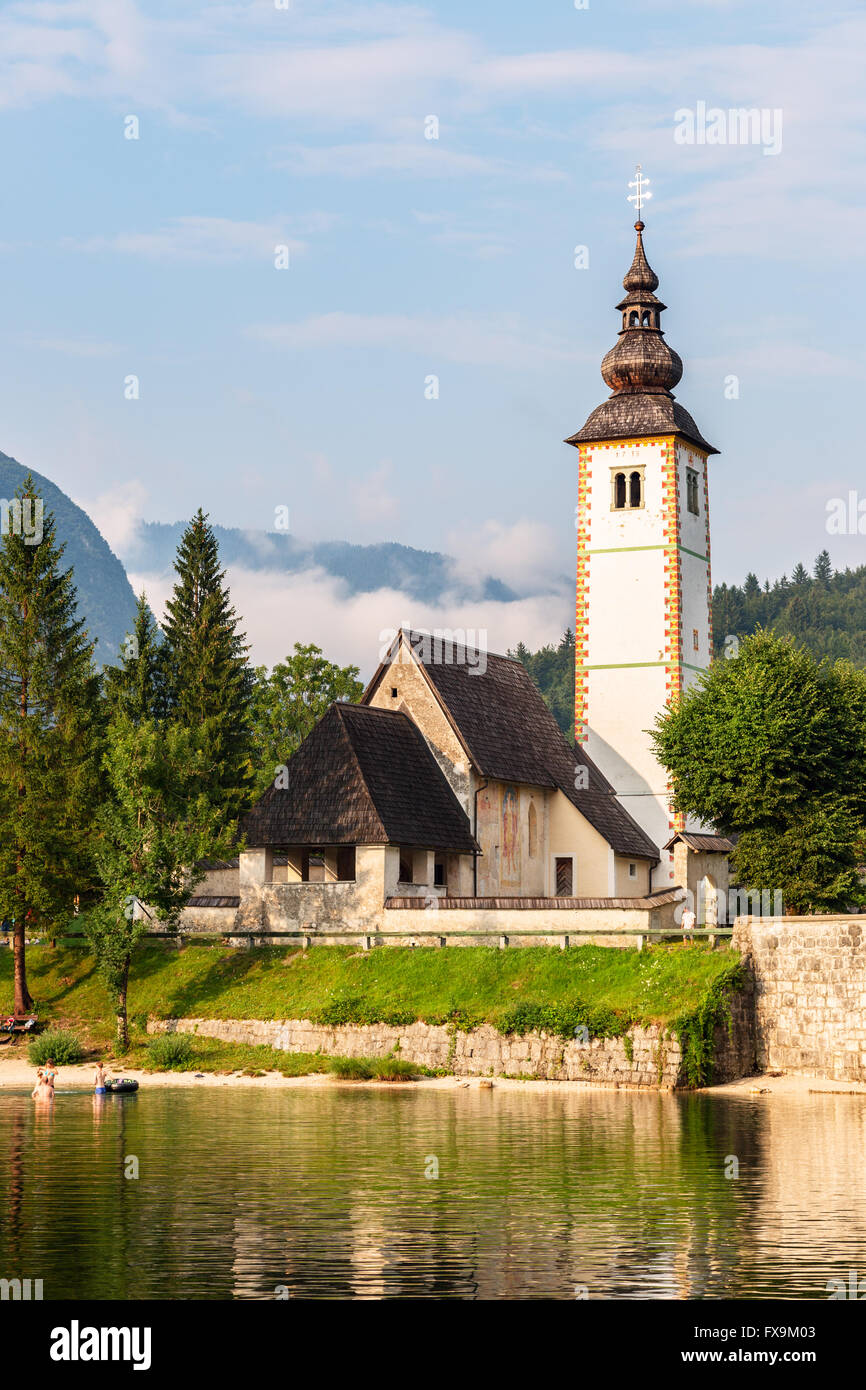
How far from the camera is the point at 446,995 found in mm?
45156

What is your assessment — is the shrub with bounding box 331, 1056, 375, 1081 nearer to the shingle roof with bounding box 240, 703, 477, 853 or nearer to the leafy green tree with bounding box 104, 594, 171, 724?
the shingle roof with bounding box 240, 703, 477, 853

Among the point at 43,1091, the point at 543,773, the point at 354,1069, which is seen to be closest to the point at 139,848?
the point at 354,1069

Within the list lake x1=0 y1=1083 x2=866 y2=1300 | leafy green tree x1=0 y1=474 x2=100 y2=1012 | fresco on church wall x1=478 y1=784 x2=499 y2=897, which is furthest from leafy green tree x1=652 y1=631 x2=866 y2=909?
leafy green tree x1=0 y1=474 x2=100 y2=1012

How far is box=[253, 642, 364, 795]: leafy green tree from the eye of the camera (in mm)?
83875

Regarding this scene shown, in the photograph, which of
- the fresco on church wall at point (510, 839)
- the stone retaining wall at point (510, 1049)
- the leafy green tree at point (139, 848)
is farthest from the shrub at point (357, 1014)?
the fresco on church wall at point (510, 839)

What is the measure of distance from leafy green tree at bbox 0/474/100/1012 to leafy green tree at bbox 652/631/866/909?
2067 centimetres

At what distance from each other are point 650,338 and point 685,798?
70.7 ft

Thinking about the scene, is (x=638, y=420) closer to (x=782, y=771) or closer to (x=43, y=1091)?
(x=782, y=771)

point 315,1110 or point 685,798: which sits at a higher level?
point 685,798

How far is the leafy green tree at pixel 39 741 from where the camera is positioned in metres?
53.7

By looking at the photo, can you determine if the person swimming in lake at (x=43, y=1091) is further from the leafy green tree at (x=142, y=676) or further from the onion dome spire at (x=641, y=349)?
the onion dome spire at (x=641, y=349)
